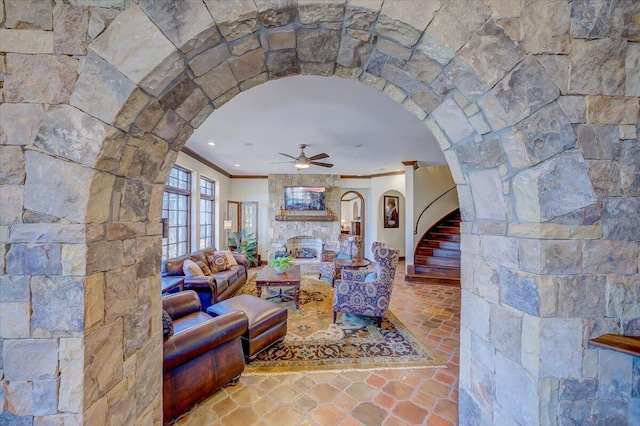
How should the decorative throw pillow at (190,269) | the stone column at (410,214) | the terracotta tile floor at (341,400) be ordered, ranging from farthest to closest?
the stone column at (410,214), the decorative throw pillow at (190,269), the terracotta tile floor at (341,400)

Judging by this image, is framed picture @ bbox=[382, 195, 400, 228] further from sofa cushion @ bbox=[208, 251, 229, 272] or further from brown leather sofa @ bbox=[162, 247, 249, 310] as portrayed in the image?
sofa cushion @ bbox=[208, 251, 229, 272]

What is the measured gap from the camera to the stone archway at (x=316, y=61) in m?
0.93

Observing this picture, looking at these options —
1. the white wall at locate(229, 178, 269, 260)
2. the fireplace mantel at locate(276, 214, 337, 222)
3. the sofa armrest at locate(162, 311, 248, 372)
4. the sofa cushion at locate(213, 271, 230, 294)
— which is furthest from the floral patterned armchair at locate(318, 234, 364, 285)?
the sofa armrest at locate(162, 311, 248, 372)

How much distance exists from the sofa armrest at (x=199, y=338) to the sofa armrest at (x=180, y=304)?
835 millimetres

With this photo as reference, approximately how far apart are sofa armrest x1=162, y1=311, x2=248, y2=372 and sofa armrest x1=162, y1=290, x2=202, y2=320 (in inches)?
32.9

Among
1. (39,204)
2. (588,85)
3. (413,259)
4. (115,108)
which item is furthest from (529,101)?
(413,259)

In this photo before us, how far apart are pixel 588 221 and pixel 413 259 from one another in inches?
198

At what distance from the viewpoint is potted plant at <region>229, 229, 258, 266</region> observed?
6.87 meters

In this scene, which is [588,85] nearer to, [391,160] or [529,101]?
[529,101]

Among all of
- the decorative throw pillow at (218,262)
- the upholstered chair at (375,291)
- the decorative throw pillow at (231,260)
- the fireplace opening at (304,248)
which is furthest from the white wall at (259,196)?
the upholstered chair at (375,291)

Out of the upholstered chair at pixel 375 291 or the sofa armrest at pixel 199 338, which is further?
the upholstered chair at pixel 375 291

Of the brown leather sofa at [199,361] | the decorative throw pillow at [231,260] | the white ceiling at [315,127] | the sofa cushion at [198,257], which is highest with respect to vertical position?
the white ceiling at [315,127]

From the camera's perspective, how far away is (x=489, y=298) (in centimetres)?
124

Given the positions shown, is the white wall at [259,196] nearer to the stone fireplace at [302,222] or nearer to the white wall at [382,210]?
the stone fireplace at [302,222]
